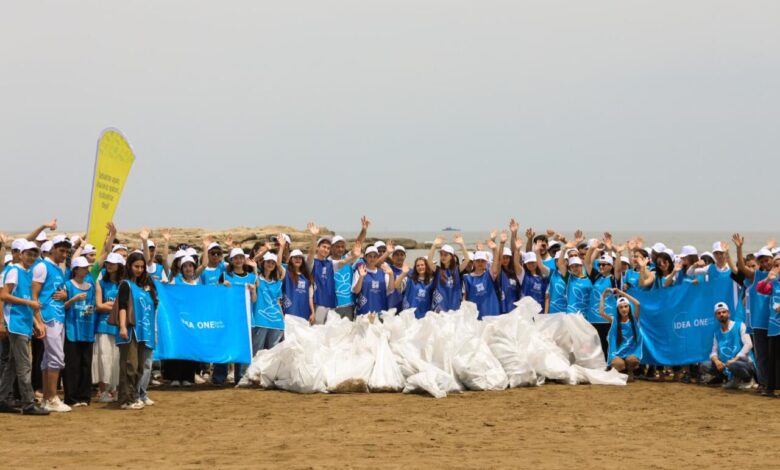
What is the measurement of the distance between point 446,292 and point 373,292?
995 mm

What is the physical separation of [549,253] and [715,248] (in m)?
2.65

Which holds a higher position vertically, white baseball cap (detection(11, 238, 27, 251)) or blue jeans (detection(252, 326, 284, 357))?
white baseball cap (detection(11, 238, 27, 251))

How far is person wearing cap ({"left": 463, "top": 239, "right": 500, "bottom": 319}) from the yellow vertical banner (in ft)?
16.0

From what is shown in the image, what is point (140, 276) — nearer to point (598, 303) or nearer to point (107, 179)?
point (107, 179)

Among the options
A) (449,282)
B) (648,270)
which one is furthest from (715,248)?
(449,282)

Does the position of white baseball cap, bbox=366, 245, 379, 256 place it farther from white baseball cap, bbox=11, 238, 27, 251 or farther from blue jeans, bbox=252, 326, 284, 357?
white baseball cap, bbox=11, 238, 27, 251

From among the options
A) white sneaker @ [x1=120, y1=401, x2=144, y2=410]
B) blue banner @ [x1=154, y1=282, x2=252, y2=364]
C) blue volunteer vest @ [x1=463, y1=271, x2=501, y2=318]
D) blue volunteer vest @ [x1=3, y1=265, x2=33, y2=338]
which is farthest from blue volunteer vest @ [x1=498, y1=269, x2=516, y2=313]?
blue volunteer vest @ [x1=3, y1=265, x2=33, y2=338]

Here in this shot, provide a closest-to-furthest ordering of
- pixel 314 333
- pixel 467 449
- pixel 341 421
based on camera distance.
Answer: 1. pixel 467 449
2. pixel 341 421
3. pixel 314 333

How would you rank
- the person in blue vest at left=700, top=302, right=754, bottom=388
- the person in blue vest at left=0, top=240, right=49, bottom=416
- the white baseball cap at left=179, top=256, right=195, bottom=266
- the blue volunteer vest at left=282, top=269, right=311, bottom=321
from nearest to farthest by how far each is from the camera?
the person in blue vest at left=0, top=240, right=49, bottom=416, the person in blue vest at left=700, top=302, right=754, bottom=388, the white baseball cap at left=179, top=256, right=195, bottom=266, the blue volunteer vest at left=282, top=269, right=311, bottom=321

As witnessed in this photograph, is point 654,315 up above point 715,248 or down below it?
below

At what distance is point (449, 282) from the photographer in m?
13.2

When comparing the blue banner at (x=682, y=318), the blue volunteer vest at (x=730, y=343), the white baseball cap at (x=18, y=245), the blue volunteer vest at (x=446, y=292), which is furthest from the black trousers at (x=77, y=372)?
the blue volunteer vest at (x=730, y=343)

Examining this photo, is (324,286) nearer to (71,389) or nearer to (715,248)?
(71,389)

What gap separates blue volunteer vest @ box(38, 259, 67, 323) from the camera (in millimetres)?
10062
